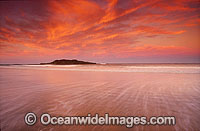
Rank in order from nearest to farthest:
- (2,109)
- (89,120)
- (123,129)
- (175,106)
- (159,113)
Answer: (123,129) → (89,120) → (159,113) → (2,109) → (175,106)

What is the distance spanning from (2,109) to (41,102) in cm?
98

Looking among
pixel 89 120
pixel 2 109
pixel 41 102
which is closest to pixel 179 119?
pixel 89 120

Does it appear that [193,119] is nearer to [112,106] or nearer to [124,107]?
[124,107]

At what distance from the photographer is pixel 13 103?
137 inches

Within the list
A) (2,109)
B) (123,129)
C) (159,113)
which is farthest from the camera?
(2,109)

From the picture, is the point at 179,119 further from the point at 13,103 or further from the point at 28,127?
the point at 13,103

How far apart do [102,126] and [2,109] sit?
2.92 m

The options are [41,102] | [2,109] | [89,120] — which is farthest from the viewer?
[41,102]

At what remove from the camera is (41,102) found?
3.58 metres

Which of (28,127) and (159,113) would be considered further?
(159,113)

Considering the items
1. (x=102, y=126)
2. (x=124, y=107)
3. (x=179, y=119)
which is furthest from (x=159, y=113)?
(x=102, y=126)

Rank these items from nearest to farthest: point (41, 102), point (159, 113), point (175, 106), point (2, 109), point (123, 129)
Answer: point (123, 129) → point (159, 113) → point (2, 109) → point (175, 106) → point (41, 102)

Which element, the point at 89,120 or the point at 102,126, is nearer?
the point at 102,126

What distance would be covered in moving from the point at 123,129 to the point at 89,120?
81 cm
